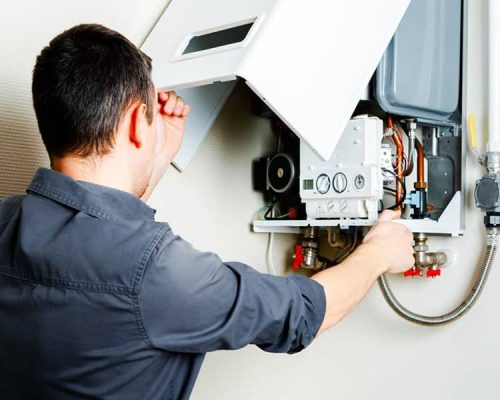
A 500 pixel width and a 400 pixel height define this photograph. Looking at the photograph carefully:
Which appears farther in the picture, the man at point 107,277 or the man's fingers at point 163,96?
the man's fingers at point 163,96

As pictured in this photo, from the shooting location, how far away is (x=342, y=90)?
1.20 meters

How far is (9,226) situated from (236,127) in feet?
2.75

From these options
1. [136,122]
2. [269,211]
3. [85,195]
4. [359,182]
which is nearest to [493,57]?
[359,182]

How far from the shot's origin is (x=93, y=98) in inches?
36.5

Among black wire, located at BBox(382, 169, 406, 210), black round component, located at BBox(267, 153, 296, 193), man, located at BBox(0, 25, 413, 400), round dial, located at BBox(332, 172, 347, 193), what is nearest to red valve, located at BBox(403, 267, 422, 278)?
black wire, located at BBox(382, 169, 406, 210)

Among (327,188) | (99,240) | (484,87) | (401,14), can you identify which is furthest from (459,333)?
(99,240)

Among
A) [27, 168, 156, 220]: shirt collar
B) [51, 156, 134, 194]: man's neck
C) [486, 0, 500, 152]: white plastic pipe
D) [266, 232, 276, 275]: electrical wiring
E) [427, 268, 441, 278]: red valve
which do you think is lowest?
[27, 168, 156, 220]: shirt collar

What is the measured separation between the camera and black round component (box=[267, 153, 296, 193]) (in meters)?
1.57

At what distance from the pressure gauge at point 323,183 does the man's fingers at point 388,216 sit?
0.52ft

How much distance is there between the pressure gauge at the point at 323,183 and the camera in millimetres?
1427

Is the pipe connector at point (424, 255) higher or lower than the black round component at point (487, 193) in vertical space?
lower

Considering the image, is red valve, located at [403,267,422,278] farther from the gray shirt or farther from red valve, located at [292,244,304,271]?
the gray shirt

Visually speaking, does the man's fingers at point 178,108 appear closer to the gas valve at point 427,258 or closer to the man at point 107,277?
the man at point 107,277

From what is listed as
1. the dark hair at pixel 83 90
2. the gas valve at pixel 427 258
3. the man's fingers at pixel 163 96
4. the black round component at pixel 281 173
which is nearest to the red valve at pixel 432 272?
the gas valve at pixel 427 258
